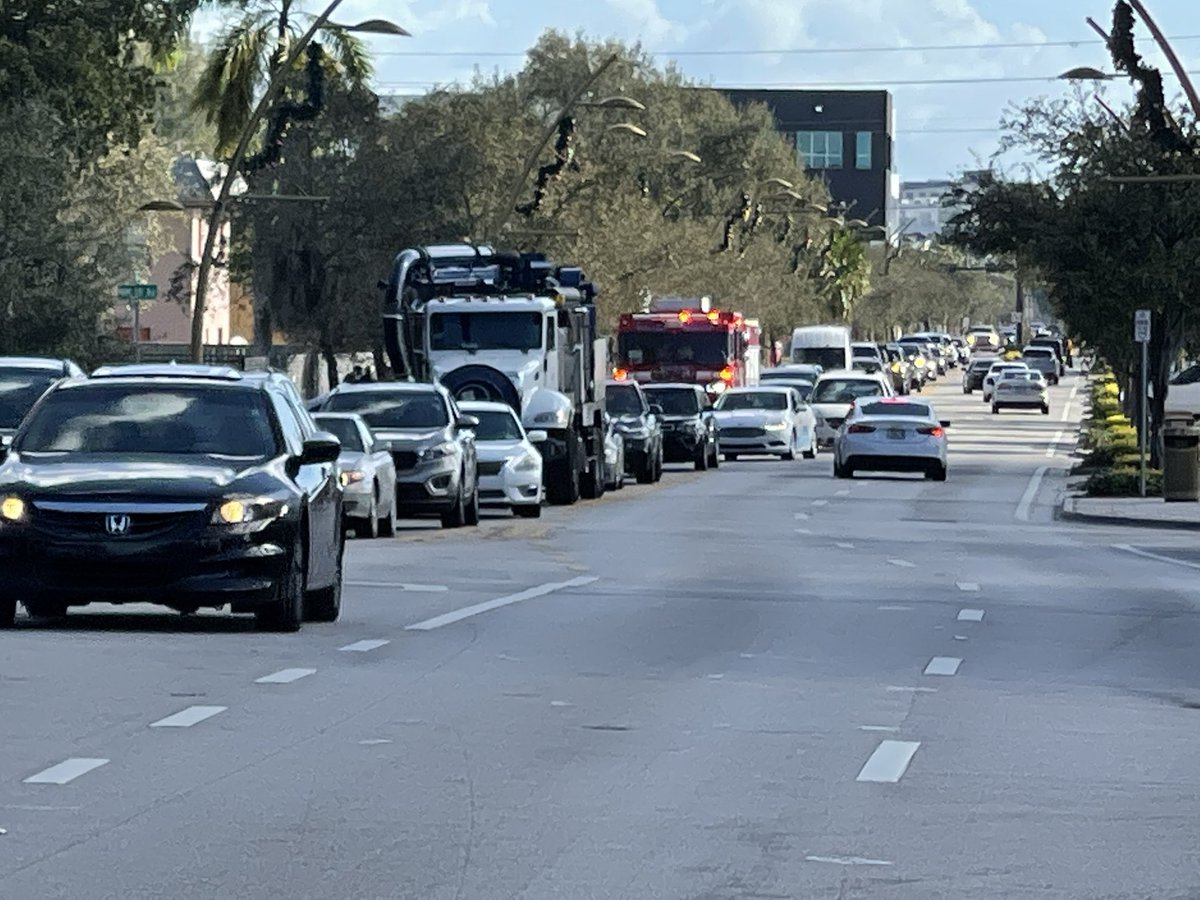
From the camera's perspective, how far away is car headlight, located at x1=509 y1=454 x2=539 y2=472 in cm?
3831

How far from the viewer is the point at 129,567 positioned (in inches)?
688

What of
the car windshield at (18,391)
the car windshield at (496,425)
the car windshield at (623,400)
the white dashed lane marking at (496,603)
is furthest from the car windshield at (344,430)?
the car windshield at (623,400)

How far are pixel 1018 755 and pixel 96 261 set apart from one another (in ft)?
131

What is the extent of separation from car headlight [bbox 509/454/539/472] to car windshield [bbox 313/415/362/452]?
488 centimetres

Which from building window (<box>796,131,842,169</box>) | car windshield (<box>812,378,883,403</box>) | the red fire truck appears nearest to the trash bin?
car windshield (<box>812,378,883,403</box>)

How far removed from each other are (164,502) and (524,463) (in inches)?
820

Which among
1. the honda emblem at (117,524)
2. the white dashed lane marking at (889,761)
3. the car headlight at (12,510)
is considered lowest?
the white dashed lane marking at (889,761)

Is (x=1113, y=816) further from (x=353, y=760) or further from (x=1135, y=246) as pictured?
(x=1135, y=246)

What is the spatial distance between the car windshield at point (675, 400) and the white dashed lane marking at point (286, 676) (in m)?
41.3

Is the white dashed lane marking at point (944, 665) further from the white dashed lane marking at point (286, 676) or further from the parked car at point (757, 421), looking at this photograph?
the parked car at point (757, 421)

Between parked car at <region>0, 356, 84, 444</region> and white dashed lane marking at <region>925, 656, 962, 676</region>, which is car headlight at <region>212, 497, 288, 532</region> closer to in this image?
white dashed lane marking at <region>925, 656, 962, 676</region>

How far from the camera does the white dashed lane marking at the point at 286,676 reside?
15.4 m

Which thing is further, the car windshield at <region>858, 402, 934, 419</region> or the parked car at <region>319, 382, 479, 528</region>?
the car windshield at <region>858, 402, 934, 419</region>

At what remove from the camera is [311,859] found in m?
9.57
